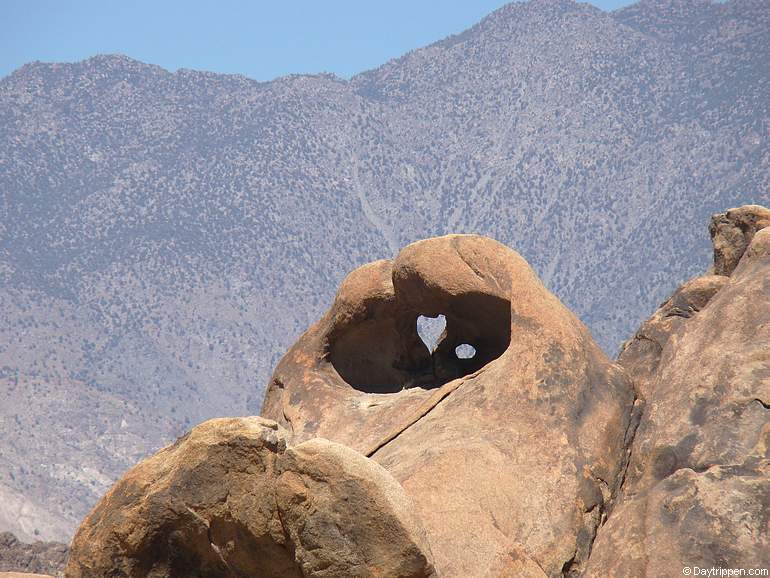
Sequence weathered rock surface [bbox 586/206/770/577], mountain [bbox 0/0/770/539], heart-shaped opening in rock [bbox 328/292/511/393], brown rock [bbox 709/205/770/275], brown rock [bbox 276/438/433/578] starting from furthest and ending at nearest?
mountain [bbox 0/0/770/539], brown rock [bbox 709/205/770/275], heart-shaped opening in rock [bbox 328/292/511/393], weathered rock surface [bbox 586/206/770/577], brown rock [bbox 276/438/433/578]

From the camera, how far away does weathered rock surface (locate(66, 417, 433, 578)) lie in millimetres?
5516

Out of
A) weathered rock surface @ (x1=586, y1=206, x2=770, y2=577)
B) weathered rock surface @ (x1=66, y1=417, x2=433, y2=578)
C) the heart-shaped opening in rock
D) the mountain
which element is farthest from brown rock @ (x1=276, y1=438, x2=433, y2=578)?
the mountain

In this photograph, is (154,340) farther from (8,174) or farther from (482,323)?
(482,323)

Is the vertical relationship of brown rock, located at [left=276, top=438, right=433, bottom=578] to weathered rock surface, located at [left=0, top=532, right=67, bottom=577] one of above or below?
above

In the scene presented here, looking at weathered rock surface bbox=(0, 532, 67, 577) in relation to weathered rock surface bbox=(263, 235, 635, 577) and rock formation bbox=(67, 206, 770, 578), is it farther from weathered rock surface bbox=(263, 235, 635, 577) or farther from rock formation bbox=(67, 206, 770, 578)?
rock formation bbox=(67, 206, 770, 578)

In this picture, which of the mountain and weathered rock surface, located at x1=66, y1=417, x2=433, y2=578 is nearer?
weathered rock surface, located at x1=66, y1=417, x2=433, y2=578

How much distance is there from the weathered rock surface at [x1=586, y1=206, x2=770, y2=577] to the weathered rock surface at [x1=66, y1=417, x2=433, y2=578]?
156cm

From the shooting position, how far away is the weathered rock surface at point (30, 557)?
20.8 meters

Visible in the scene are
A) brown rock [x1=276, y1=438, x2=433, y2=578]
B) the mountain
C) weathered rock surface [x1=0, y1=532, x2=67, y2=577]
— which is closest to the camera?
brown rock [x1=276, y1=438, x2=433, y2=578]

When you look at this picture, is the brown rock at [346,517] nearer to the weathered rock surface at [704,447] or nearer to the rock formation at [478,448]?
the rock formation at [478,448]

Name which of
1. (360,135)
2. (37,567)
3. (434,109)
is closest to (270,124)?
(360,135)

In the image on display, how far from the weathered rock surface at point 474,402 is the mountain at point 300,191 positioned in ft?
234

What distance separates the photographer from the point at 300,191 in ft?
401

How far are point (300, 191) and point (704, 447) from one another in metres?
116
